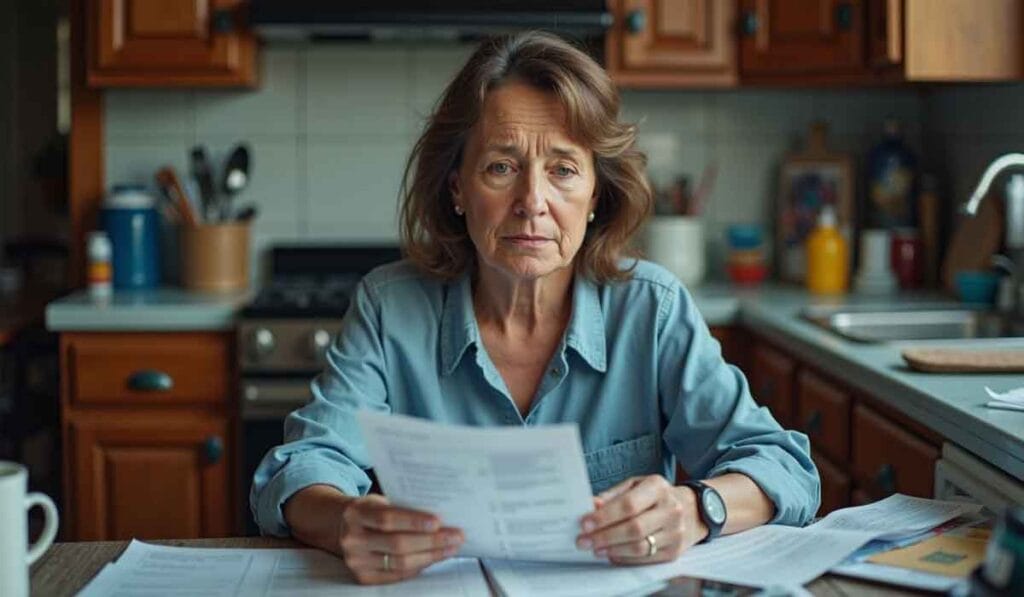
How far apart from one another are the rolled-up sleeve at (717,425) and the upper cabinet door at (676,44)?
1.68m

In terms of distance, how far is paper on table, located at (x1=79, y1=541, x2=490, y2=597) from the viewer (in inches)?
50.6

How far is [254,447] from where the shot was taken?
3182 millimetres

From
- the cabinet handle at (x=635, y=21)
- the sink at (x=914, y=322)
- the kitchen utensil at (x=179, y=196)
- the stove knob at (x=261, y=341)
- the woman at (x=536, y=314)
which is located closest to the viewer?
the woman at (x=536, y=314)

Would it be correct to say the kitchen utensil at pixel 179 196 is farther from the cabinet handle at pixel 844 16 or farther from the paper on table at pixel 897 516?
the paper on table at pixel 897 516

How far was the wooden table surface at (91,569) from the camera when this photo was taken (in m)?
1.27

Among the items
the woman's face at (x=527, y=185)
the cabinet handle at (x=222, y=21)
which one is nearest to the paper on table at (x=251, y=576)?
the woman's face at (x=527, y=185)

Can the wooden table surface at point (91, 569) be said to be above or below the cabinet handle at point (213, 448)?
above

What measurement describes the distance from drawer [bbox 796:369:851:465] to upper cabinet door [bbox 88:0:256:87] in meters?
1.59

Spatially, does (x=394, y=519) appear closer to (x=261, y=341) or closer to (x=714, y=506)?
(x=714, y=506)

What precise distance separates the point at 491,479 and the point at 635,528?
205mm

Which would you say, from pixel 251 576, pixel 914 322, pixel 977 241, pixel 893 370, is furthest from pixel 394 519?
pixel 977 241

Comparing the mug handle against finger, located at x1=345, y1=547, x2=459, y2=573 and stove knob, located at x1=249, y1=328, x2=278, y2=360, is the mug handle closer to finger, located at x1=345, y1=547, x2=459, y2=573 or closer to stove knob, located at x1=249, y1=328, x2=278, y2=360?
finger, located at x1=345, y1=547, x2=459, y2=573

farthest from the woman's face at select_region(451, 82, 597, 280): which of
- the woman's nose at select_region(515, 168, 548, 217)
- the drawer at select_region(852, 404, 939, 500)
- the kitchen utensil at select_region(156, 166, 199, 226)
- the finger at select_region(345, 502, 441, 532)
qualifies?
the kitchen utensil at select_region(156, 166, 199, 226)

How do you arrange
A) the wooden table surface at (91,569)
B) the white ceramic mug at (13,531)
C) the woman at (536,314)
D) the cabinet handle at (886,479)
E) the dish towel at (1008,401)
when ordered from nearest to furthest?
the white ceramic mug at (13,531) → the wooden table surface at (91,569) → the woman at (536,314) → the dish towel at (1008,401) → the cabinet handle at (886,479)
